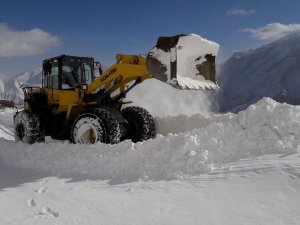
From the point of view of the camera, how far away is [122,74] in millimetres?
9266

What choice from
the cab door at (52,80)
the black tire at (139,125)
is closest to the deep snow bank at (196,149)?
the black tire at (139,125)

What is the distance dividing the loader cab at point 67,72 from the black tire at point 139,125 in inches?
56.3

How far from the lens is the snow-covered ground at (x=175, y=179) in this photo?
475 centimetres

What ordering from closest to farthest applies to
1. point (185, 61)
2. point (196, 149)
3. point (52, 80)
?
point (196, 149), point (185, 61), point (52, 80)

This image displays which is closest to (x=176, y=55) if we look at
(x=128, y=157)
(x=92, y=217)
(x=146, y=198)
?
(x=128, y=157)

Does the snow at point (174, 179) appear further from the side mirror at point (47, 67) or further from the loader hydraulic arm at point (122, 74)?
the side mirror at point (47, 67)

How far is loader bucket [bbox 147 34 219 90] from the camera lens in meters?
7.70

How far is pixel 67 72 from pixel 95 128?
8.08 ft

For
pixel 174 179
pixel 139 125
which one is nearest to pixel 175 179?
pixel 174 179

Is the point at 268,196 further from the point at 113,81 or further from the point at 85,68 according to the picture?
the point at 85,68

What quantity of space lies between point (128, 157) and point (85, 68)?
434cm

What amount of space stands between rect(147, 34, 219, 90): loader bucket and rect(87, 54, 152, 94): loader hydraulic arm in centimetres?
85

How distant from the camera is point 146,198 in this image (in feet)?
17.3

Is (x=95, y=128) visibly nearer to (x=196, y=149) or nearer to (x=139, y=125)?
(x=139, y=125)
